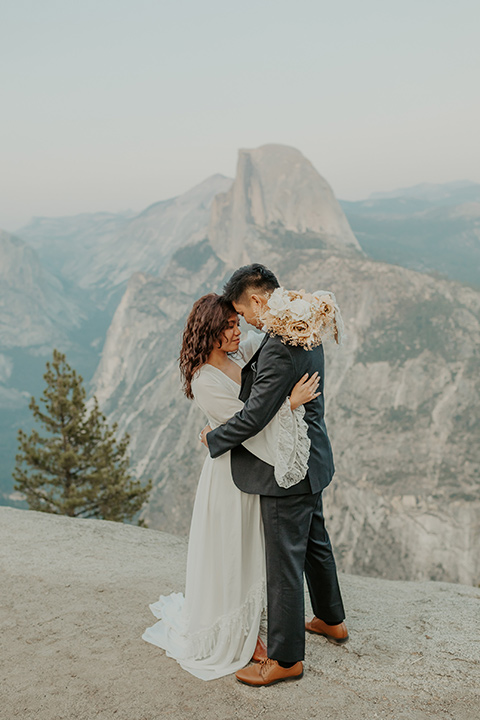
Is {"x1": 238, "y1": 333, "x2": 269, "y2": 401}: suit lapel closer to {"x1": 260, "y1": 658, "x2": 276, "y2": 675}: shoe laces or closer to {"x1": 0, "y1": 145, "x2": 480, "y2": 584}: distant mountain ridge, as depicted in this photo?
{"x1": 260, "y1": 658, "x2": 276, "y2": 675}: shoe laces

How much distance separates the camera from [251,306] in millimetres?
3707

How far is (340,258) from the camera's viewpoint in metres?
109

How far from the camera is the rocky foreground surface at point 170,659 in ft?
12.2

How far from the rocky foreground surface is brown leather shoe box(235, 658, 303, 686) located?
0.05 metres

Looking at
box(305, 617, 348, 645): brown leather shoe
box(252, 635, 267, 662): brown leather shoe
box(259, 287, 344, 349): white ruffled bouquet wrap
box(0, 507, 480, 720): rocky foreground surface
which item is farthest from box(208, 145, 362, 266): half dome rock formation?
box(259, 287, 344, 349): white ruffled bouquet wrap

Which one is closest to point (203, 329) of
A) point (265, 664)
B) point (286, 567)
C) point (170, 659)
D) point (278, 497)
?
point (278, 497)

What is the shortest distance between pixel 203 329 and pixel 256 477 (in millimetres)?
1018

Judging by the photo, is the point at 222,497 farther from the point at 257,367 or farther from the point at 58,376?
the point at 58,376

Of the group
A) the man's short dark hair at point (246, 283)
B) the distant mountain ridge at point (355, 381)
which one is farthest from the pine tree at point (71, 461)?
the distant mountain ridge at point (355, 381)

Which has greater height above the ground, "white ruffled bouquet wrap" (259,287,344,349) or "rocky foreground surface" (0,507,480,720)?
"white ruffled bouquet wrap" (259,287,344,349)

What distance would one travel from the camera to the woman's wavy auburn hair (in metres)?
3.70

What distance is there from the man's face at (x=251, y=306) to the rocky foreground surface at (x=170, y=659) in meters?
2.44

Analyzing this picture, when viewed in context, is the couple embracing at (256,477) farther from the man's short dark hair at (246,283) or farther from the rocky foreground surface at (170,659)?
the rocky foreground surface at (170,659)

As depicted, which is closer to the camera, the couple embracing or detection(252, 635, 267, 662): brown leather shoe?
the couple embracing
